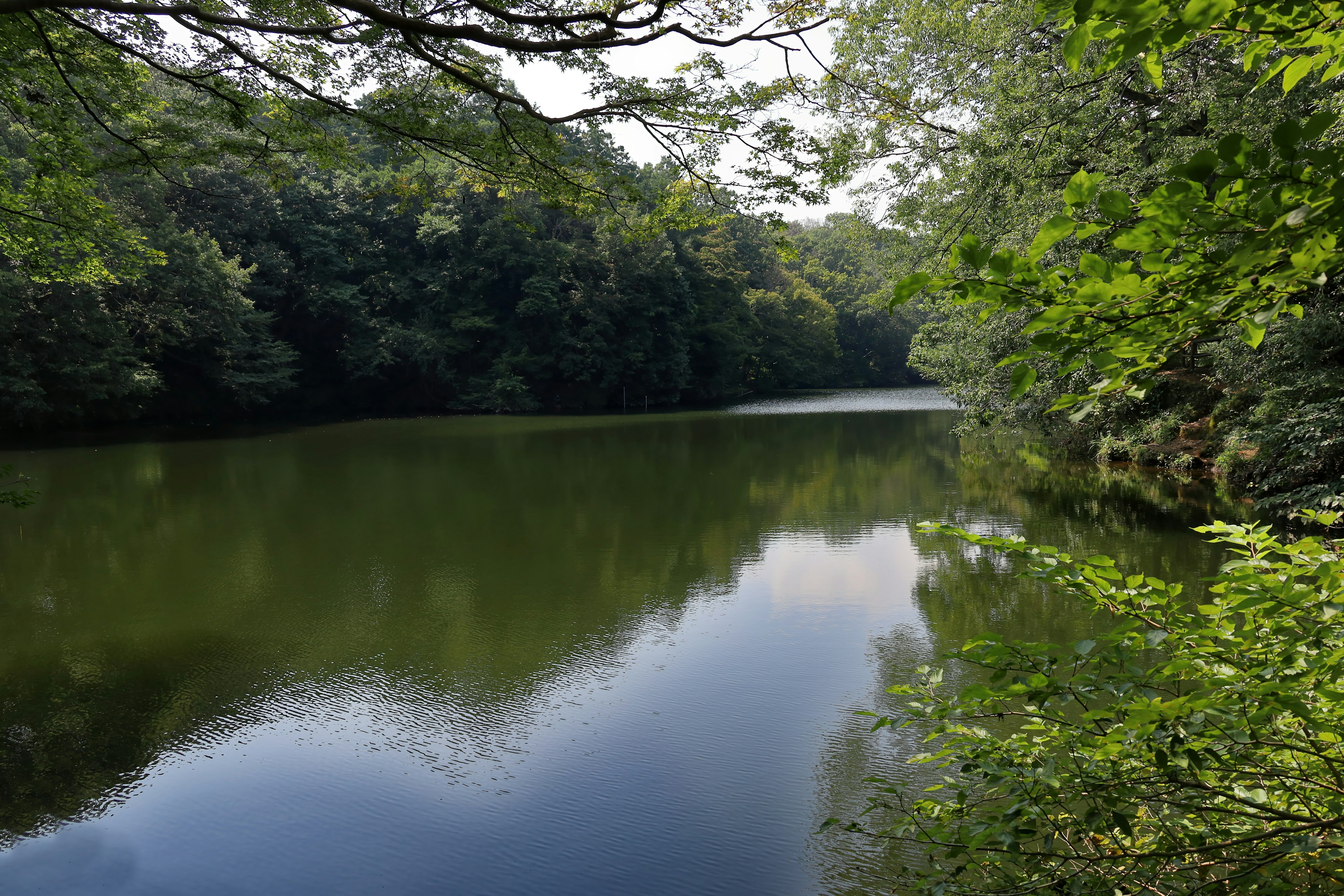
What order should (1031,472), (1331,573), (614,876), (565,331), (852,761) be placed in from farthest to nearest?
(565,331) < (1031,472) < (852,761) < (614,876) < (1331,573)

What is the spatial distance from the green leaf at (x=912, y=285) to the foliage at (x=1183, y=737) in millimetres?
890

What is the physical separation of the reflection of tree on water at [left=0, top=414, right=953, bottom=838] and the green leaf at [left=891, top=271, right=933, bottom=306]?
3.77m

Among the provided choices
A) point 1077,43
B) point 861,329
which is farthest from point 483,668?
point 861,329

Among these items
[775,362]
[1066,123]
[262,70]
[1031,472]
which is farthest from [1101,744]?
[775,362]

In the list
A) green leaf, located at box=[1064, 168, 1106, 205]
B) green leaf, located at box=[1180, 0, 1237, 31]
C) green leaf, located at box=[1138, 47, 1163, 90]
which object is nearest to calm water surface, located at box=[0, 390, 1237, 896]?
green leaf, located at box=[1064, 168, 1106, 205]

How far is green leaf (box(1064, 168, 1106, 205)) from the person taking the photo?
4.25 feet

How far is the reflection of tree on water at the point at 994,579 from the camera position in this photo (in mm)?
3693

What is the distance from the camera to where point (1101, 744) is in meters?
1.79

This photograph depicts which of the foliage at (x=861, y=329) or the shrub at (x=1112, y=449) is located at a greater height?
the foliage at (x=861, y=329)

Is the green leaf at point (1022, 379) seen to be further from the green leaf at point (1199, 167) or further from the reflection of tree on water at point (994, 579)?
the reflection of tree on water at point (994, 579)

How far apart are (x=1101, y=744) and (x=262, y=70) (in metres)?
6.85

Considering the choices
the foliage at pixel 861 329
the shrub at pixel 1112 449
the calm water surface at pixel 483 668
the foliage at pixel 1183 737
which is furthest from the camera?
the foliage at pixel 861 329

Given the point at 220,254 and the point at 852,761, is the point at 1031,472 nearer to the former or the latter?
the point at 852,761

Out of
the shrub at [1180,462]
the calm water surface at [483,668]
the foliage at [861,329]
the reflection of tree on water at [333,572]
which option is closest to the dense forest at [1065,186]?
the shrub at [1180,462]
